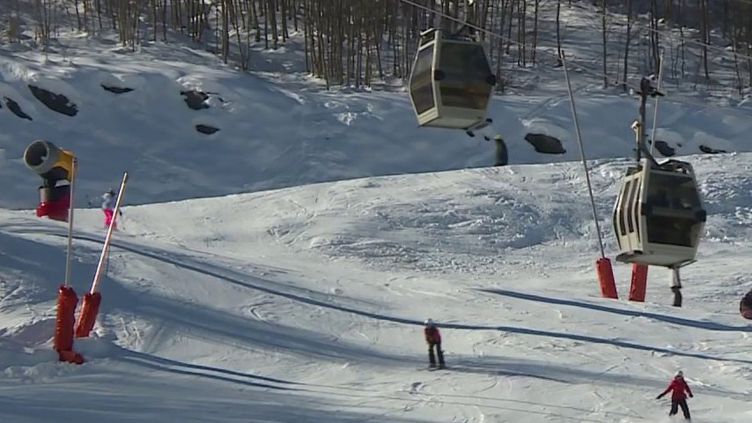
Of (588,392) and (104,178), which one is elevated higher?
(588,392)

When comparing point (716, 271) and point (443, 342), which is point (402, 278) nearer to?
point (443, 342)

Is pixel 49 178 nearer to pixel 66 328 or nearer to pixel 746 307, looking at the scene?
pixel 66 328

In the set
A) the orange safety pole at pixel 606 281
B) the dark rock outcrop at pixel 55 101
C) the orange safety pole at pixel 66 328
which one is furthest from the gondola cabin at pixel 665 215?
the dark rock outcrop at pixel 55 101

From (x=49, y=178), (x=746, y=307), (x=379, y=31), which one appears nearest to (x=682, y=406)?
(x=746, y=307)

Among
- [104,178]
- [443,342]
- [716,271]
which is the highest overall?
[443,342]

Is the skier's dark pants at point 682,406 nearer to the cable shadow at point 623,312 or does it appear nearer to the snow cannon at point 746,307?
the cable shadow at point 623,312

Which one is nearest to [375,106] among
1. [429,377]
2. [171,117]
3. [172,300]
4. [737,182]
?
[171,117]
